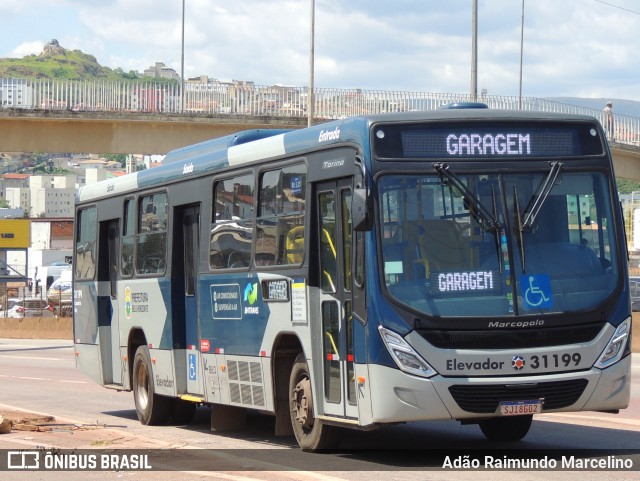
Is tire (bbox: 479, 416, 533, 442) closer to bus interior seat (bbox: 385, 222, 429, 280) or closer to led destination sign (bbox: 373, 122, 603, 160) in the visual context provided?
bus interior seat (bbox: 385, 222, 429, 280)

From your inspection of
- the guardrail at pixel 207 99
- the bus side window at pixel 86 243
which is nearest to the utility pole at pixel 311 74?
the guardrail at pixel 207 99

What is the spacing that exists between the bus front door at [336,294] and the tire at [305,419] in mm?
356

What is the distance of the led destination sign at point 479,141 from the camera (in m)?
11.6

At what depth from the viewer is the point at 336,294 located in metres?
12.0

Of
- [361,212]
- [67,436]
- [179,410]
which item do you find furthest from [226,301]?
[361,212]

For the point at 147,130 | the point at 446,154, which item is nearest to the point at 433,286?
the point at 446,154

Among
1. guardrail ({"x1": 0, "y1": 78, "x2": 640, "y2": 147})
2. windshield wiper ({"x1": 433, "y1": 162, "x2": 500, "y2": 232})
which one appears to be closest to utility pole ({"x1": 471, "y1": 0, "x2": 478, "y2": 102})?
guardrail ({"x1": 0, "y1": 78, "x2": 640, "y2": 147})

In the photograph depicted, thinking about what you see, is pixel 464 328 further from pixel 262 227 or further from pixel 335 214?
pixel 262 227

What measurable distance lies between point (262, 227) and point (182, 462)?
8.45 feet

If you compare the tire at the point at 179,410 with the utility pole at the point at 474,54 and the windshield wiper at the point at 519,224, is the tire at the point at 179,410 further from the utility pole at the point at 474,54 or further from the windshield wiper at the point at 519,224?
the utility pole at the point at 474,54

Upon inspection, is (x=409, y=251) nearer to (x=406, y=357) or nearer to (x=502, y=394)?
(x=406, y=357)

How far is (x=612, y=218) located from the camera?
38.9 ft

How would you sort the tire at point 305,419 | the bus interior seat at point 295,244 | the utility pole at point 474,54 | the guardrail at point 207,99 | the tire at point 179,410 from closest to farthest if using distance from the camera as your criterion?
the tire at point 305,419, the bus interior seat at point 295,244, the tire at point 179,410, the utility pole at point 474,54, the guardrail at point 207,99

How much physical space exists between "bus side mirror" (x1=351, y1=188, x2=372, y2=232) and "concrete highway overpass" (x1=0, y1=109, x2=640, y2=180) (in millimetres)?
32879
